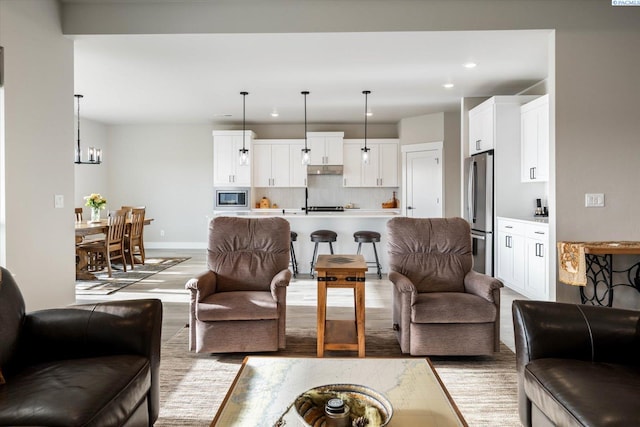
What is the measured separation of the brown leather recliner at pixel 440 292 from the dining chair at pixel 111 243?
4625 mm

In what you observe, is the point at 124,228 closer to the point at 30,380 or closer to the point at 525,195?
the point at 30,380

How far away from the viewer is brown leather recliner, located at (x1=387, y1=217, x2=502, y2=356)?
3012mm

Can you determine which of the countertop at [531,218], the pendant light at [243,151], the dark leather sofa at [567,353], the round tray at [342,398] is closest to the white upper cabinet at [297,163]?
the pendant light at [243,151]

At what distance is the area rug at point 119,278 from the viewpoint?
18.1 feet

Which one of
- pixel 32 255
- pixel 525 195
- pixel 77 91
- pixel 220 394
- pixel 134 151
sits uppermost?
pixel 77 91

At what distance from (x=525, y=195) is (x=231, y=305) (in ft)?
14.7

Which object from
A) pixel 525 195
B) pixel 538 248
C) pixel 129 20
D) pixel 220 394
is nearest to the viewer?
pixel 220 394

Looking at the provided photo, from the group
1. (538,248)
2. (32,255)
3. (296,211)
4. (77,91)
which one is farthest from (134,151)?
(538,248)

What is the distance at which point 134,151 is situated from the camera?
966cm

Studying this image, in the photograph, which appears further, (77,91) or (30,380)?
(77,91)

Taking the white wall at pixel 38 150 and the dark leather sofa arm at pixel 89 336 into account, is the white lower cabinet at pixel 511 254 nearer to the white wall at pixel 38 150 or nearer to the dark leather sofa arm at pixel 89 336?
the dark leather sofa arm at pixel 89 336

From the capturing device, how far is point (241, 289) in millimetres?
3535

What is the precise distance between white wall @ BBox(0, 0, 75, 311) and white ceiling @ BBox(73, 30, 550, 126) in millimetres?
417

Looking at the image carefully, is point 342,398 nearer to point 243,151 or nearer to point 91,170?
point 243,151
